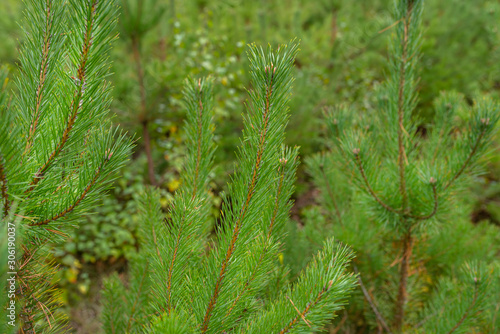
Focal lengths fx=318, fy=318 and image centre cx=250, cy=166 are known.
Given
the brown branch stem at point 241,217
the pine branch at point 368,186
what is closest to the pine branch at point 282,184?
the brown branch stem at point 241,217

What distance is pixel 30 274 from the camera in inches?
35.9

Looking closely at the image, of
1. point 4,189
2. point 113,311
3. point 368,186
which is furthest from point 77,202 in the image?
point 368,186

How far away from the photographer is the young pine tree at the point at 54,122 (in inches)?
28.5

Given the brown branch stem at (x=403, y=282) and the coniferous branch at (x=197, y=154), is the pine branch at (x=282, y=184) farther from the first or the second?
the brown branch stem at (x=403, y=282)

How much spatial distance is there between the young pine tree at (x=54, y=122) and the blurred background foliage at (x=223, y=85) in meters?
1.09

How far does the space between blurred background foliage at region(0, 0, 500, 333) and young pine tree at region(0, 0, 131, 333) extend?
109 cm

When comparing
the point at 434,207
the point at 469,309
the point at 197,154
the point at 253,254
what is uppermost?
the point at 197,154

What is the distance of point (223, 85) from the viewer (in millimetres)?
3691

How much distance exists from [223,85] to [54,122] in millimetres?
3031

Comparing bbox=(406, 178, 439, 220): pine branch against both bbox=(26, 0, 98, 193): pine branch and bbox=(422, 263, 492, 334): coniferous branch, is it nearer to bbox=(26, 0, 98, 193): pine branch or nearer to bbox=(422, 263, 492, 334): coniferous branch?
bbox=(422, 263, 492, 334): coniferous branch

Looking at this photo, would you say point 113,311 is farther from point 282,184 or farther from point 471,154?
point 471,154

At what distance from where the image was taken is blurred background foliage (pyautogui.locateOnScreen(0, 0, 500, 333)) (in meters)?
2.95

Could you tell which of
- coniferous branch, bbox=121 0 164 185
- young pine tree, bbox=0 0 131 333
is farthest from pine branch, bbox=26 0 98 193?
coniferous branch, bbox=121 0 164 185

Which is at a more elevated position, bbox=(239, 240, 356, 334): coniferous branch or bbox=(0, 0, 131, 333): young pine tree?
bbox=(0, 0, 131, 333): young pine tree
